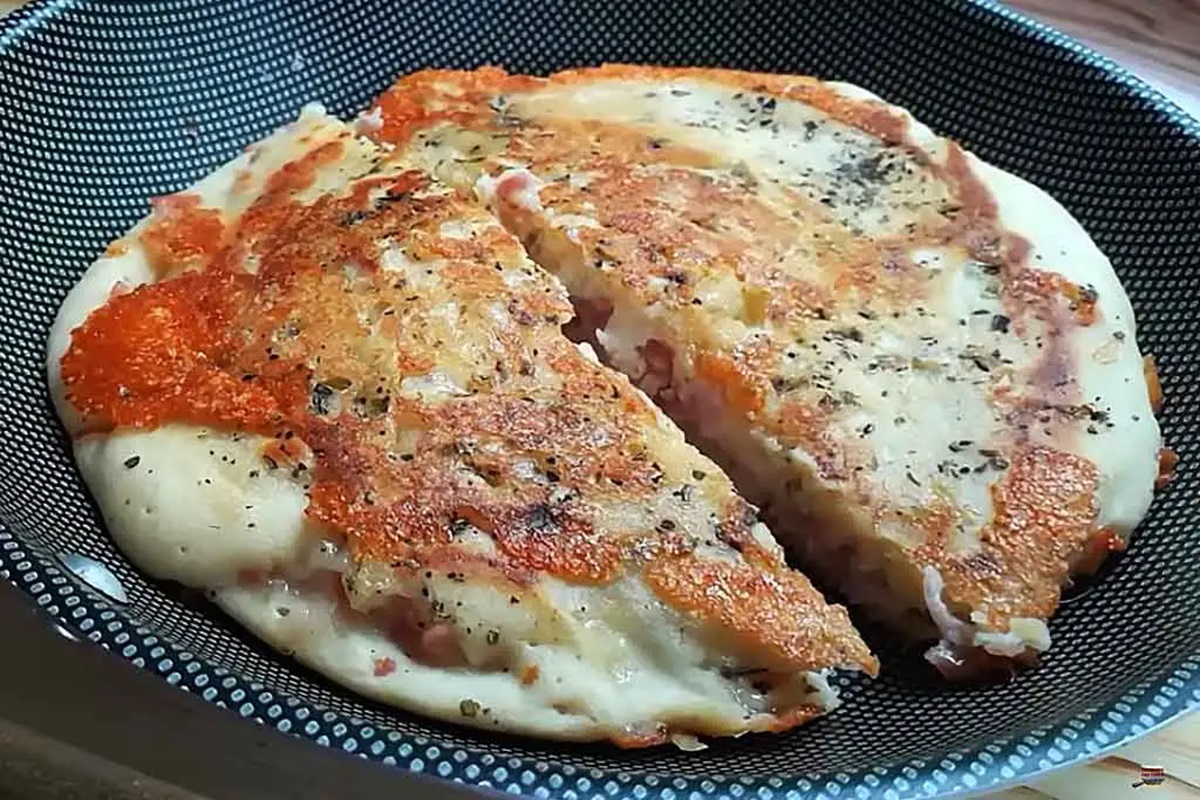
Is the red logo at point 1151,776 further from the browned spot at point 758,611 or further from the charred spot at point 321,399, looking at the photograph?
the charred spot at point 321,399

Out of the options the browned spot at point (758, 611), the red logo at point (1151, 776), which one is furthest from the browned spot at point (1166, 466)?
the browned spot at point (758, 611)

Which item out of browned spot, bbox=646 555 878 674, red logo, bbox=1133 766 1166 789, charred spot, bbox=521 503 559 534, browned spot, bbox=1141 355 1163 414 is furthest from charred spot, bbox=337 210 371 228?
red logo, bbox=1133 766 1166 789

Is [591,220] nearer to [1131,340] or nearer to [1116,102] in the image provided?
[1131,340]

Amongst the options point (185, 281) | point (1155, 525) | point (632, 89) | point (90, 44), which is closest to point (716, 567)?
point (1155, 525)

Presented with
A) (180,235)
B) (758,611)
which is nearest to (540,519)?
(758,611)

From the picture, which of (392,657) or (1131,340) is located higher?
(1131,340)

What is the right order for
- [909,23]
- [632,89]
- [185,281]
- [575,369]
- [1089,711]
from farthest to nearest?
1. [909,23]
2. [632,89]
3. [185,281]
4. [575,369]
5. [1089,711]

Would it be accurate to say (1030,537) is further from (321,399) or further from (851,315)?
(321,399)

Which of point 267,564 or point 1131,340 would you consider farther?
point 1131,340
